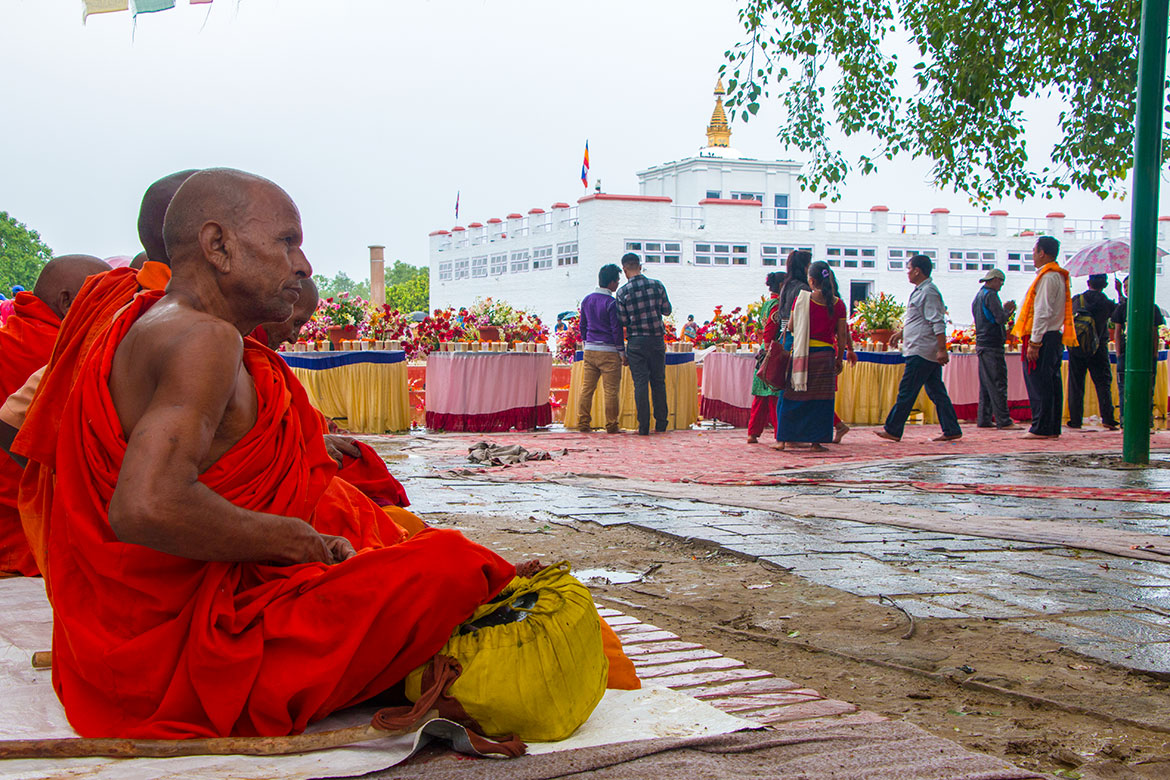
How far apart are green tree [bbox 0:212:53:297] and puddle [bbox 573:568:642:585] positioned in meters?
47.0

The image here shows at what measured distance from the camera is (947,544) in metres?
4.51

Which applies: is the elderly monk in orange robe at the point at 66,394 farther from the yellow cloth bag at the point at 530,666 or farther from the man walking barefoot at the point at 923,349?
the man walking barefoot at the point at 923,349

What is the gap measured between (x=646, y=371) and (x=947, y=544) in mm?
6208

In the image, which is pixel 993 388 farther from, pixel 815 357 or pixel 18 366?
pixel 18 366

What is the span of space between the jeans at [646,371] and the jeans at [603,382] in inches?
7.8

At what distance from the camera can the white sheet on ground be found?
5.72 feet

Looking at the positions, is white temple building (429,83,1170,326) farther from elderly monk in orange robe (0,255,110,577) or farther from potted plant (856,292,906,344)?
elderly monk in orange robe (0,255,110,577)

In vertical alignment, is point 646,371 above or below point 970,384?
above

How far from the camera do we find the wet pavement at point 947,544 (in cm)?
326

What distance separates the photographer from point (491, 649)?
6.44ft

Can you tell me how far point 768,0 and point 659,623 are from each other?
21.0 ft

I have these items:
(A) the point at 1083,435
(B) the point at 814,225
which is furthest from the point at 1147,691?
(B) the point at 814,225

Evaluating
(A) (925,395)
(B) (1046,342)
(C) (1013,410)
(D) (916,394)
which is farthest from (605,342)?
(C) (1013,410)

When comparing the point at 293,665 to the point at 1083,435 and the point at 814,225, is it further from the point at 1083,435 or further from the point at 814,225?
the point at 814,225
